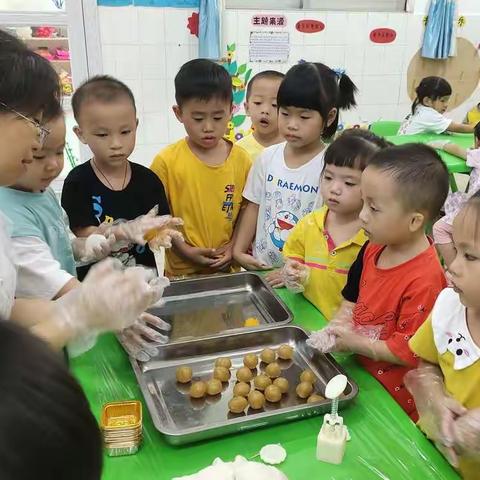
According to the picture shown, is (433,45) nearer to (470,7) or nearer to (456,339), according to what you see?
(470,7)

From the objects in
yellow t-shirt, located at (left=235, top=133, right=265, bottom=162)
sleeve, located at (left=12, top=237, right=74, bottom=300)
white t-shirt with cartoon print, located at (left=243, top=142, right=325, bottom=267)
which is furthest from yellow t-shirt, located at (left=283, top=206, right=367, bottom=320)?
yellow t-shirt, located at (left=235, top=133, right=265, bottom=162)

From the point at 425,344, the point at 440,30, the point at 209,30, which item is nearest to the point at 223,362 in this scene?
the point at 425,344

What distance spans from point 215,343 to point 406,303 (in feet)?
1.72

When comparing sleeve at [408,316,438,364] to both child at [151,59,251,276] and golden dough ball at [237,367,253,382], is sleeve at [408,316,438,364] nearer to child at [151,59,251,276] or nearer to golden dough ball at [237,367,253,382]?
golden dough ball at [237,367,253,382]

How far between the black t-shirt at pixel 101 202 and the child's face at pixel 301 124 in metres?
0.57

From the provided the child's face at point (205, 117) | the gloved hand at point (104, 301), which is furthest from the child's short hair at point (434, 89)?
the gloved hand at point (104, 301)

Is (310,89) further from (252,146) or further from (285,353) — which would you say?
(285,353)

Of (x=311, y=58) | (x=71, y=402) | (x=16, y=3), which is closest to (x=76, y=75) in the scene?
(x=16, y=3)

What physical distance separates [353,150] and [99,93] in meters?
0.86

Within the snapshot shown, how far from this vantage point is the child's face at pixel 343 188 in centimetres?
149

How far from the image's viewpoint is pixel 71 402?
16.6 inches

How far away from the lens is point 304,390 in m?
1.18

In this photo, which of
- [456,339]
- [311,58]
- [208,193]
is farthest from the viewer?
[311,58]

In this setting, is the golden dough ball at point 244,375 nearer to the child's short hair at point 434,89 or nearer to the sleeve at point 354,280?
the sleeve at point 354,280
